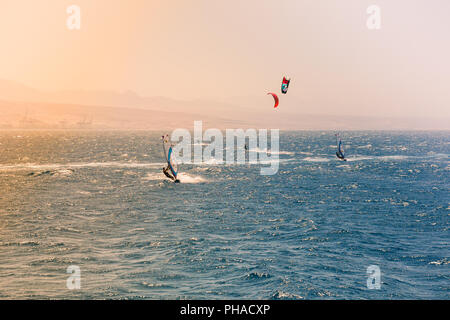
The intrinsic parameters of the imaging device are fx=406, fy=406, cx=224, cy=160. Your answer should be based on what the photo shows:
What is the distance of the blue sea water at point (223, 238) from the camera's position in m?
26.9

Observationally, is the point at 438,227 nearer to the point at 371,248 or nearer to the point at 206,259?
the point at 371,248

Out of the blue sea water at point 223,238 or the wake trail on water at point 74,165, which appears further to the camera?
the wake trail on water at point 74,165

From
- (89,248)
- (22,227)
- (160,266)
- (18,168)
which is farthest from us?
(18,168)

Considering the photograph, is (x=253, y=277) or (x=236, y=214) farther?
(x=236, y=214)

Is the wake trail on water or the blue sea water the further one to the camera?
the wake trail on water

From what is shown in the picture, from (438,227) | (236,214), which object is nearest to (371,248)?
(438,227)

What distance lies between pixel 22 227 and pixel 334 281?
103 feet

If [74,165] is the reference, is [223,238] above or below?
below

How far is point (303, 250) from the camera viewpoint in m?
35.0

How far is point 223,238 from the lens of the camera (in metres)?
38.2

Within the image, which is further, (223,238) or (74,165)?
(74,165)

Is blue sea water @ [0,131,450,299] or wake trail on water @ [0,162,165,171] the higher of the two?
wake trail on water @ [0,162,165,171]

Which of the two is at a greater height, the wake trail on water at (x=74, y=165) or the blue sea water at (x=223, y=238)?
the wake trail on water at (x=74, y=165)

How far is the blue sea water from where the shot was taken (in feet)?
88.2
